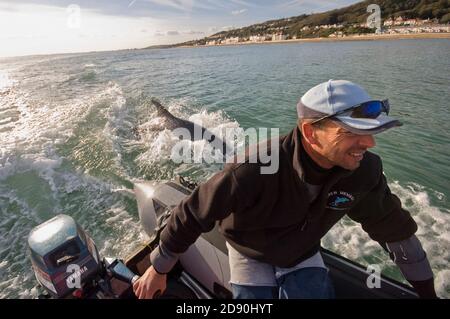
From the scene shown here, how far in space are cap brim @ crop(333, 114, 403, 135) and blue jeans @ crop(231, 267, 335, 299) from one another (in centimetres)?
124

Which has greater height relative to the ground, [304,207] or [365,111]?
[365,111]

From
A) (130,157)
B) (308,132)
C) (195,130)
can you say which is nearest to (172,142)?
(195,130)

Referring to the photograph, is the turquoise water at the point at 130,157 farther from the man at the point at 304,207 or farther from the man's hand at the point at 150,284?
the man's hand at the point at 150,284

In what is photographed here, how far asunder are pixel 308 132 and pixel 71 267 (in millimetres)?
2235

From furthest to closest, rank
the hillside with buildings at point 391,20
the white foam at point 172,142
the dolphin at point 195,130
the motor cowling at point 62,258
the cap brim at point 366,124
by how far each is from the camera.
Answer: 1. the hillside with buildings at point 391,20
2. the dolphin at point 195,130
3. the white foam at point 172,142
4. the motor cowling at point 62,258
5. the cap brim at point 366,124

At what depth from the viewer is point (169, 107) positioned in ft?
47.9

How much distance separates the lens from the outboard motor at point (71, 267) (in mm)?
2498

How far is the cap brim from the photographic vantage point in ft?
5.22

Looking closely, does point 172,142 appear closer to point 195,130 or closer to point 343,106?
point 195,130

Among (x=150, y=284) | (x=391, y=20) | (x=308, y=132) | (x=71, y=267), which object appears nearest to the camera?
(x=308, y=132)

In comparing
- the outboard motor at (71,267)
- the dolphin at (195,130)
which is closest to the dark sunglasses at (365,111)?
the outboard motor at (71,267)

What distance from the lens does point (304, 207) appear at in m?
2.03

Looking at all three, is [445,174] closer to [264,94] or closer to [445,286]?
[445,286]

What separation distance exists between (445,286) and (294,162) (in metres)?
3.72
